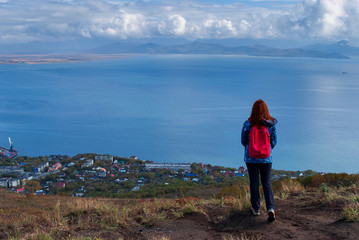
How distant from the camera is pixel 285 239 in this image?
3.43 m

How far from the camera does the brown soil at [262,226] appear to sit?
3543 millimetres

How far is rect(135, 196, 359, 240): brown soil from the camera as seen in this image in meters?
3.54

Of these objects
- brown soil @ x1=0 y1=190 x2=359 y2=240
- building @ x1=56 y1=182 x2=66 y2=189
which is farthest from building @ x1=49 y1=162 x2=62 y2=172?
brown soil @ x1=0 y1=190 x2=359 y2=240

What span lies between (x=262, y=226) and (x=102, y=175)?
1651cm

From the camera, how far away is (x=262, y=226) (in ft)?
12.3

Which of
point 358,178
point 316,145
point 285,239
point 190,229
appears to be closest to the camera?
point 285,239

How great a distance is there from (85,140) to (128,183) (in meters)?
15.7

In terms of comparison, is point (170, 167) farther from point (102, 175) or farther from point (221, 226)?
point (221, 226)

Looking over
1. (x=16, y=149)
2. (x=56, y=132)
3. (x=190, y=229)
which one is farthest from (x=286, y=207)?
(x=56, y=132)

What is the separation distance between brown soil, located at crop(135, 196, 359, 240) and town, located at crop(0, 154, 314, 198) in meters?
10.6

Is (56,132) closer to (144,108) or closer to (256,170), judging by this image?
(144,108)

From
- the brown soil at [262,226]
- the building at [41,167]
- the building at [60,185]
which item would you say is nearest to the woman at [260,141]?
the brown soil at [262,226]

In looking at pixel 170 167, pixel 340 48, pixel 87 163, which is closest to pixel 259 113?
pixel 170 167

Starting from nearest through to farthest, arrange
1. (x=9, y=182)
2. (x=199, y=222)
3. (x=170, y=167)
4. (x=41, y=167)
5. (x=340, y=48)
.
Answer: (x=199, y=222) < (x=9, y=182) < (x=170, y=167) < (x=41, y=167) < (x=340, y=48)
